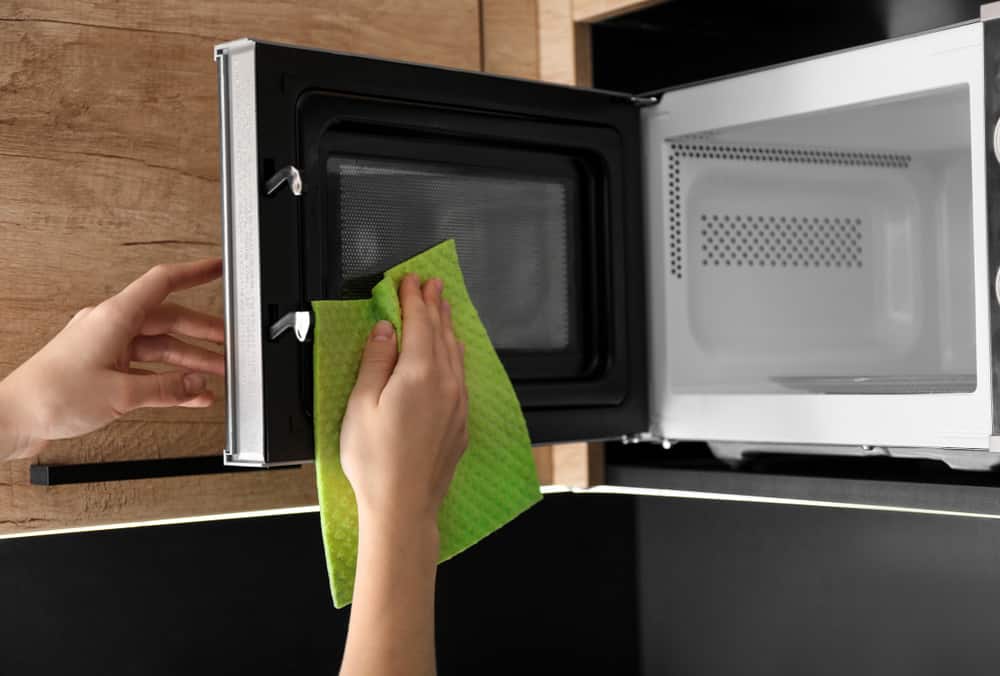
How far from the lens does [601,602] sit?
1.42m

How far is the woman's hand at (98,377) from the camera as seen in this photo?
2.89 ft

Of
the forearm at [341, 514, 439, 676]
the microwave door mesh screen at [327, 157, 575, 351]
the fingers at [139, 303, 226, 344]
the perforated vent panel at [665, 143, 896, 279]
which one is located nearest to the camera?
the forearm at [341, 514, 439, 676]

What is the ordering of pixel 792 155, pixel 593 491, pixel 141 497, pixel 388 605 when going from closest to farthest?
pixel 388 605 → pixel 141 497 → pixel 792 155 → pixel 593 491

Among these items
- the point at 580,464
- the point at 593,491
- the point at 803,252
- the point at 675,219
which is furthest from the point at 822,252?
the point at 593,491

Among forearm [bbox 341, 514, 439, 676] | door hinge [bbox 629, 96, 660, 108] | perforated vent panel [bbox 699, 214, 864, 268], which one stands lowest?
forearm [bbox 341, 514, 439, 676]

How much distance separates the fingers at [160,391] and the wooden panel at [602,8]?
0.50m

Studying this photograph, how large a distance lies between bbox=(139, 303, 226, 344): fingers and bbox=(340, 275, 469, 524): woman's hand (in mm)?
224

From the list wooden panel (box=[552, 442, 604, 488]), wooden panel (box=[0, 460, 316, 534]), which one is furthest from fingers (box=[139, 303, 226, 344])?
wooden panel (box=[552, 442, 604, 488])

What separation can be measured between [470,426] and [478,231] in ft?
0.55

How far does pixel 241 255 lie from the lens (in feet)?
2.57

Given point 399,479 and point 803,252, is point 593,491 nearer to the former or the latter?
point 803,252

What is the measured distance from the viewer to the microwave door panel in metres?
0.98

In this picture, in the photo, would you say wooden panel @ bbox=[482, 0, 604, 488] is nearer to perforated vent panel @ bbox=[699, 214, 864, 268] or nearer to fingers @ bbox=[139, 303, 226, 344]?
perforated vent panel @ bbox=[699, 214, 864, 268]

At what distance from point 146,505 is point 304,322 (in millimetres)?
318
